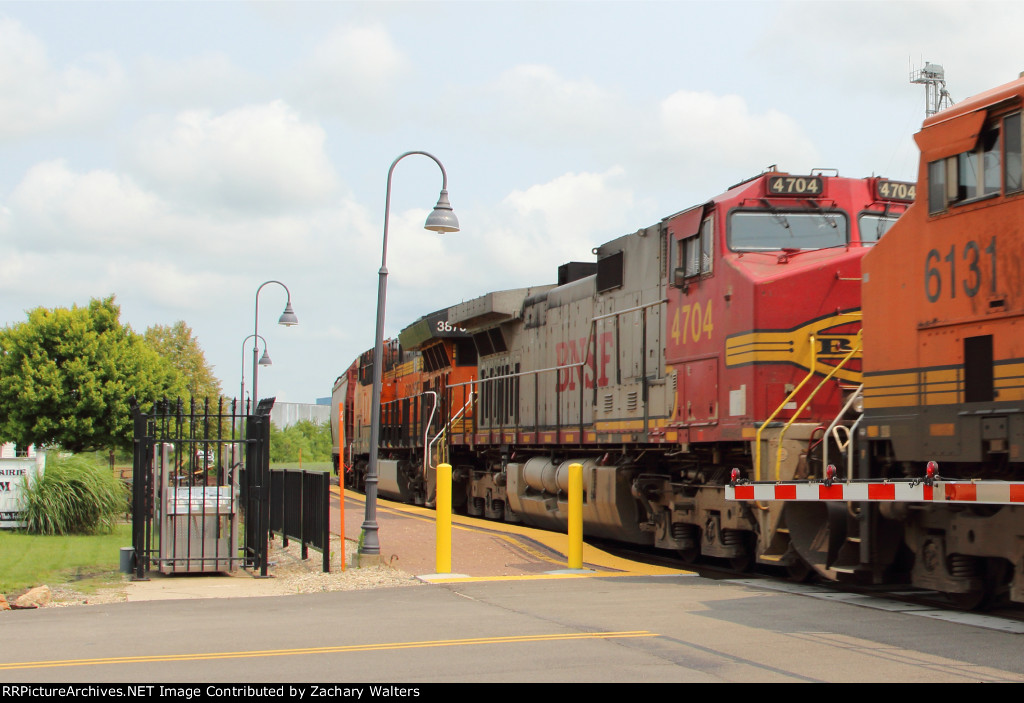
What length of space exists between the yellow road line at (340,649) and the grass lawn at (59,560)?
4.54m

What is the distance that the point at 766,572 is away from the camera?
43.0 ft

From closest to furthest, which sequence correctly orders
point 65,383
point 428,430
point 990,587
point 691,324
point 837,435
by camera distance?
point 990,587, point 837,435, point 691,324, point 428,430, point 65,383

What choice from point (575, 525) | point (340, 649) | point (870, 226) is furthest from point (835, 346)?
point (340, 649)

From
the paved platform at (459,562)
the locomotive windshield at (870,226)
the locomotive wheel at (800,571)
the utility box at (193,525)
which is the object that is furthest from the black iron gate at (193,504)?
the locomotive windshield at (870,226)

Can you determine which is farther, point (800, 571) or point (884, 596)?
point (800, 571)

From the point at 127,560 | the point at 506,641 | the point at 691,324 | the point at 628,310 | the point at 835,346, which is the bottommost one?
the point at 127,560

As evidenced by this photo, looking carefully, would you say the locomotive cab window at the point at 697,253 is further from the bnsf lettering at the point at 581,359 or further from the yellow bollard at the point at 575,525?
the yellow bollard at the point at 575,525

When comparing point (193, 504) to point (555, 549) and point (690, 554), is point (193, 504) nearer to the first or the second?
point (555, 549)

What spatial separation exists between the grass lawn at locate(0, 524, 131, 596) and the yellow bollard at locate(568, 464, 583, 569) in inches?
216

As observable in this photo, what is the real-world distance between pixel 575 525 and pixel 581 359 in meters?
4.22

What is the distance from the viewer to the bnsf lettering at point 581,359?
52.9 feet

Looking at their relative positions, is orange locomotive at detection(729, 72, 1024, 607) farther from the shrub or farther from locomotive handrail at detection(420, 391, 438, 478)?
locomotive handrail at detection(420, 391, 438, 478)

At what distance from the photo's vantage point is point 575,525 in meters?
13.4
